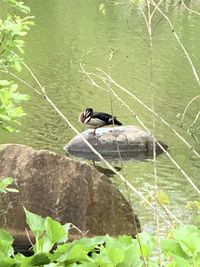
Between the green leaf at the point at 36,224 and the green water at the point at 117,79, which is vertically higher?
the green leaf at the point at 36,224

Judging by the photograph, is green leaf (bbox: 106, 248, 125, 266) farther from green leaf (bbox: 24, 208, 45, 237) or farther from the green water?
the green water

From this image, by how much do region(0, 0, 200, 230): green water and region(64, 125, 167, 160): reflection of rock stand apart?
33cm

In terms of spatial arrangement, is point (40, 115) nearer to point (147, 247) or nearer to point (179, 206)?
point (179, 206)

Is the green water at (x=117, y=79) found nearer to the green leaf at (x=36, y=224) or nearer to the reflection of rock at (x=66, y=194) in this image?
the reflection of rock at (x=66, y=194)

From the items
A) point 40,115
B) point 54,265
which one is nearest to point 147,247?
point 54,265

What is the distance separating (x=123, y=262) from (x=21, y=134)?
11991mm

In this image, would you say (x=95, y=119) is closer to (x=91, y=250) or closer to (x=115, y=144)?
(x=115, y=144)

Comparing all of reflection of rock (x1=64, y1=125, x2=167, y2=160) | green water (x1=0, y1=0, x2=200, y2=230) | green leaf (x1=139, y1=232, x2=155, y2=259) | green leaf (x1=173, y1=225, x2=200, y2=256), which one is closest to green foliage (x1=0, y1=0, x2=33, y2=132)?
green water (x1=0, y1=0, x2=200, y2=230)

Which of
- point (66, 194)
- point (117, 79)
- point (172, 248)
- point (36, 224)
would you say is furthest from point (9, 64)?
point (117, 79)

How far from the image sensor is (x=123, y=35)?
29.6 m

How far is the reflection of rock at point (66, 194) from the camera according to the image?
8.44 metres

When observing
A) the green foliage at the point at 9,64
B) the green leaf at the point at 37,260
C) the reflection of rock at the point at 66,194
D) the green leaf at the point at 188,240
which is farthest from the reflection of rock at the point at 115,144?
the green leaf at the point at 37,260

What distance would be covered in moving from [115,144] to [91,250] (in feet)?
38.6

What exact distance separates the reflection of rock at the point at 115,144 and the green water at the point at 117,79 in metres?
0.33
